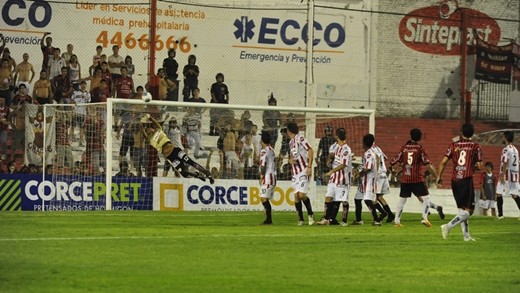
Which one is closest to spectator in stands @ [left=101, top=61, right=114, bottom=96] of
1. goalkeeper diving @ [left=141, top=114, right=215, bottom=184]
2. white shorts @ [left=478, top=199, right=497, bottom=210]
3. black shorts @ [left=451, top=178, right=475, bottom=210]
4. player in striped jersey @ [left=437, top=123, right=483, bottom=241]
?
goalkeeper diving @ [left=141, top=114, right=215, bottom=184]

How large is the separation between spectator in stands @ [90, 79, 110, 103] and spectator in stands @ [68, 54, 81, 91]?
519 mm

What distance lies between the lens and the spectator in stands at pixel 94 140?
30.9 metres

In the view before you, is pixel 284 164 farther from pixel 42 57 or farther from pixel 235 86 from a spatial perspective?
pixel 42 57

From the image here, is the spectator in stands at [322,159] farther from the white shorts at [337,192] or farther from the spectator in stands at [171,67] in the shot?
the white shorts at [337,192]

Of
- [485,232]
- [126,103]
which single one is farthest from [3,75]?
[485,232]

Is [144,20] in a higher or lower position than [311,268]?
higher

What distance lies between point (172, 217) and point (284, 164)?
22.2ft

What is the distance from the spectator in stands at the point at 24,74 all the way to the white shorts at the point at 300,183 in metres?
10.4

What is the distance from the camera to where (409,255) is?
1723 centimetres

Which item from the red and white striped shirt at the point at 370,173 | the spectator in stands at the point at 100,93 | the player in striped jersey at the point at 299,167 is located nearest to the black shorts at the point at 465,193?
the player in striped jersey at the point at 299,167

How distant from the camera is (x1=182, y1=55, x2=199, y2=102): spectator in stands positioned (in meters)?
34.9

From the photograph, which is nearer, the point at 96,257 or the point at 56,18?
the point at 96,257

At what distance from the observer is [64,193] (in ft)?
101

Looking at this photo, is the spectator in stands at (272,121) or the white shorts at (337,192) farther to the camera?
the spectator in stands at (272,121)
